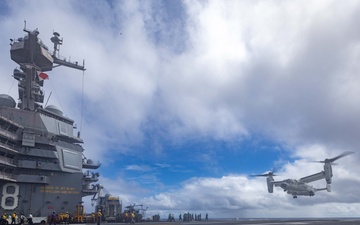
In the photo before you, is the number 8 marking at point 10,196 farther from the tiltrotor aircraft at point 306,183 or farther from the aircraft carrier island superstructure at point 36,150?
the tiltrotor aircraft at point 306,183

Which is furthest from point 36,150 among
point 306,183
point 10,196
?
point 306,183

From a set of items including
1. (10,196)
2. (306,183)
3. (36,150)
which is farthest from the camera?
(306,183)

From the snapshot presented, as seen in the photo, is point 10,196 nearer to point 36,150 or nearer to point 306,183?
point 36,150

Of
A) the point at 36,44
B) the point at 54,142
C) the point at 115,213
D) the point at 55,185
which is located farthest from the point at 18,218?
the point at 36,44

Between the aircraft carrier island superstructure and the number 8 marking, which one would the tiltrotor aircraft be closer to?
the aircraft carrier island superstructure

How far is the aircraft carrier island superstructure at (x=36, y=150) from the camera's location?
48188mm

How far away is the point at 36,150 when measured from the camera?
50.8 metres

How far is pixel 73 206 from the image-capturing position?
52.7m

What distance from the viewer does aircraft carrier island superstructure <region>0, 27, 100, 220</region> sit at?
4819cm

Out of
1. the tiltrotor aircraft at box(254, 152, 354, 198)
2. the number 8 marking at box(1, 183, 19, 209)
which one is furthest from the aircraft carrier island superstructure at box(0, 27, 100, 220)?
the tiltrotor aircraft at box(254, 152, 354, 198)

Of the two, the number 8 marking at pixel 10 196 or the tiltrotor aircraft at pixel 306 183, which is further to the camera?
the tiltrotor aircraft at pixel 306 183

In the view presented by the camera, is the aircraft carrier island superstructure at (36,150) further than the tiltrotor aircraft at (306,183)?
No

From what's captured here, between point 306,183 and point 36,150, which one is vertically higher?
point 36,150

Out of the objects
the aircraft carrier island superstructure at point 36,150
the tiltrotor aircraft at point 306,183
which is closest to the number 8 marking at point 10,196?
the aircraft carrier island superstructure at point 36,150
